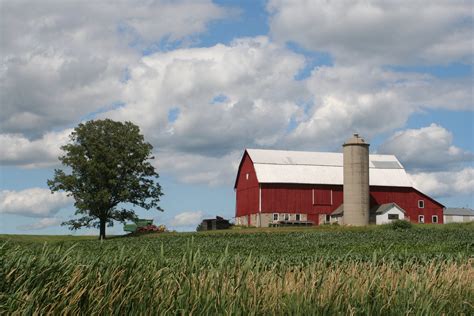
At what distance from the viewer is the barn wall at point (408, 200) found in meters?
79.4

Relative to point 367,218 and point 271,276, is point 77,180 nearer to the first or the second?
point 367,218

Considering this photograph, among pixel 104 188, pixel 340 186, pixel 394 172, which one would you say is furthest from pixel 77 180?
pixel 394 172

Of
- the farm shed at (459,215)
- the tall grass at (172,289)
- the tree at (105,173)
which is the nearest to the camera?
the tall grass at (172,289)

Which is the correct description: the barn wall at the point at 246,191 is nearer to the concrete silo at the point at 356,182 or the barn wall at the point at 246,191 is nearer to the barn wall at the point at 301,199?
the barn wall at the point at 301,199

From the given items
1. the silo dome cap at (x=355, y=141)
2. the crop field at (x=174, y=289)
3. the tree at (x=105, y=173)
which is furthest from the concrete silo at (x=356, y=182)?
the crop field at (x=174, y=289)

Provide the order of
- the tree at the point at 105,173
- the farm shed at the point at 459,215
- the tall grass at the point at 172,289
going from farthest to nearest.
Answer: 1. the farm shed at the point at 459,215
2. the tree at the point at 105,173
3. the tall grass at the point at 172,289

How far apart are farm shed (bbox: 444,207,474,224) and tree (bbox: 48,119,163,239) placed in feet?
180

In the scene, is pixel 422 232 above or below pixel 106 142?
below

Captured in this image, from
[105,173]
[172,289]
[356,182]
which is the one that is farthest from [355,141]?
[172,289]

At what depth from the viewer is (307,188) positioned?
7738 centimetres

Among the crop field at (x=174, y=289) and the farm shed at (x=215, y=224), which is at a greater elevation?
the farm shed at (x=215, y=224)

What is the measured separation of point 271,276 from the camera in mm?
10992

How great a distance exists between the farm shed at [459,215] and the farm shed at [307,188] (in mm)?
26263

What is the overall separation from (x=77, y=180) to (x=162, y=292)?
196 feet
